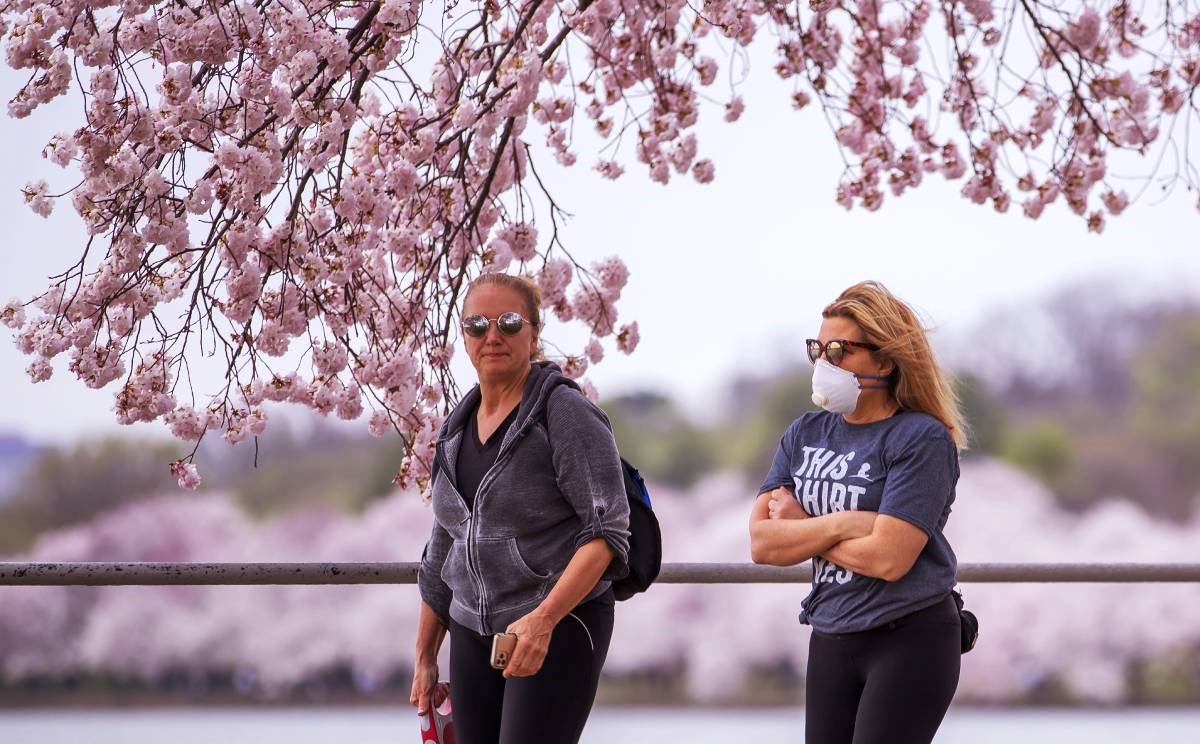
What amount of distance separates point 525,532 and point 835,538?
606mm

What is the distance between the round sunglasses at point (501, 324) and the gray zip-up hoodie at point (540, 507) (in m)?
0.13

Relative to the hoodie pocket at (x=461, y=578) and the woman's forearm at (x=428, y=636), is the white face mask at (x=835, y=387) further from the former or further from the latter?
the woman's forearm at (x=428, y=636)

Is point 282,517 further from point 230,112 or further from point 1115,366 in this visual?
point 230,112

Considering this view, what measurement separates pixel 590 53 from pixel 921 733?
4.44m

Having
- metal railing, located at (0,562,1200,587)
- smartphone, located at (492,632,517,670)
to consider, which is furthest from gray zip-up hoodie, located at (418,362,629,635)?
metal railing, located at (0,562,1200,587)

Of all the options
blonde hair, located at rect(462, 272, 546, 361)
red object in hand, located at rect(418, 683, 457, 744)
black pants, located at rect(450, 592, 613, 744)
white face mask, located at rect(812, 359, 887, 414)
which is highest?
blonde hair, located at rect(462, 272, 546, 361)

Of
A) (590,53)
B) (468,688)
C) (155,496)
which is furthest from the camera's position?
(155,496)

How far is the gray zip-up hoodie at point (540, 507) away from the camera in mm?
2604

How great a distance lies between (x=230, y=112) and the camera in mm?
4020

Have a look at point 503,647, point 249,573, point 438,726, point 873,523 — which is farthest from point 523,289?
point 249,573

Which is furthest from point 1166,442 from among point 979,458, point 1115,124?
point 1115,124

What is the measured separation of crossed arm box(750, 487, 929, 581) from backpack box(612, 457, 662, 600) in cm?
21

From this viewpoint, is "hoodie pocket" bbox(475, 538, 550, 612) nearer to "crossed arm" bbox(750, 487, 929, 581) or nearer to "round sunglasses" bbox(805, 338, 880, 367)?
"crossed arm" bbox(750, 487, 929, 581)

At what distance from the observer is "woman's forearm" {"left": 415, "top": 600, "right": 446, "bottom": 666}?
2.91m
